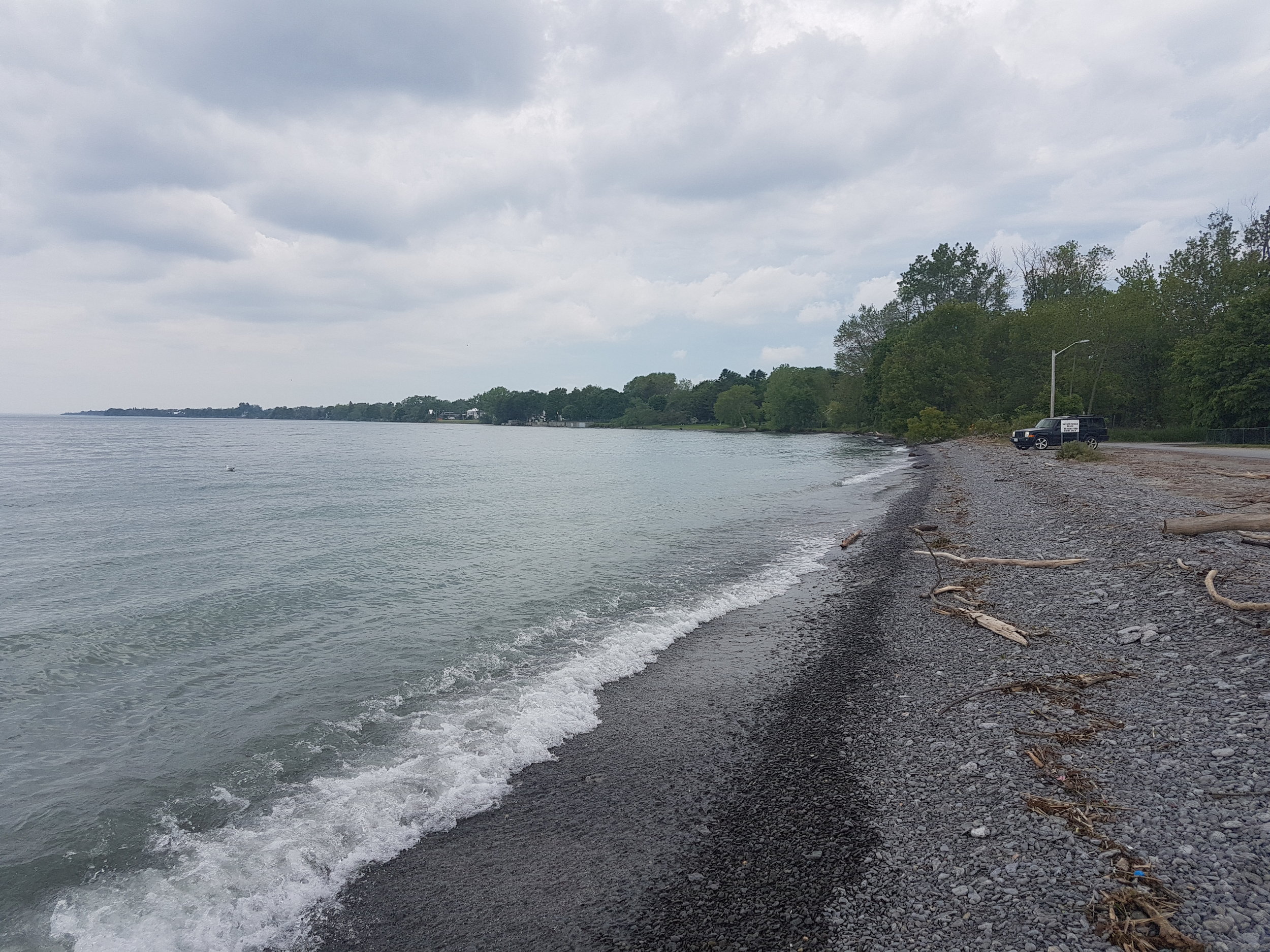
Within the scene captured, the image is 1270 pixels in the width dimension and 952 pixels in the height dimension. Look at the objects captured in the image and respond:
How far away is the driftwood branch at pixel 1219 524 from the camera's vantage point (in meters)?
13.6

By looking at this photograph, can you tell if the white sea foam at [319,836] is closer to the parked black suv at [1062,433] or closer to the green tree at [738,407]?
the parked black suv at [1062,433]

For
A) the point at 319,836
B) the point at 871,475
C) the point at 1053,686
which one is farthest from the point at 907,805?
the point at 871,475

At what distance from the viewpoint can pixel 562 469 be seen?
205 ft

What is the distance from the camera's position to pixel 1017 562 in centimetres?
1512

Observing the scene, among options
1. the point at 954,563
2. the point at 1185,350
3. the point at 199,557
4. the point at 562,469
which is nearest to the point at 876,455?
the point at 1185,350

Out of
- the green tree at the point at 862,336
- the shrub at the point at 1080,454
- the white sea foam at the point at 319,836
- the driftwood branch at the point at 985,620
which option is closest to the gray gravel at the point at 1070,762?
the driftwood branch at the point at 985,620

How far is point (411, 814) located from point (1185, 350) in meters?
66.0

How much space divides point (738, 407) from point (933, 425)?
324ft

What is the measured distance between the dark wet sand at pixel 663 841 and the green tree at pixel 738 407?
557 feet

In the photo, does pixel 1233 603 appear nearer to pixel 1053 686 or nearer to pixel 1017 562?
pixel 1053 686

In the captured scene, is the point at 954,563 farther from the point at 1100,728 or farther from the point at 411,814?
the point at 411,814

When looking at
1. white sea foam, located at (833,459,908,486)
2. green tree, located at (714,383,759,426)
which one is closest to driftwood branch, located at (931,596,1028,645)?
white sea foam, located at (833,459,908,486)

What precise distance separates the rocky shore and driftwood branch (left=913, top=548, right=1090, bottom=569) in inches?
80.0

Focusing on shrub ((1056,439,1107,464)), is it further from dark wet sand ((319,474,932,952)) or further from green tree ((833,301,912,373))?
green tree ((833,301,912,373))
